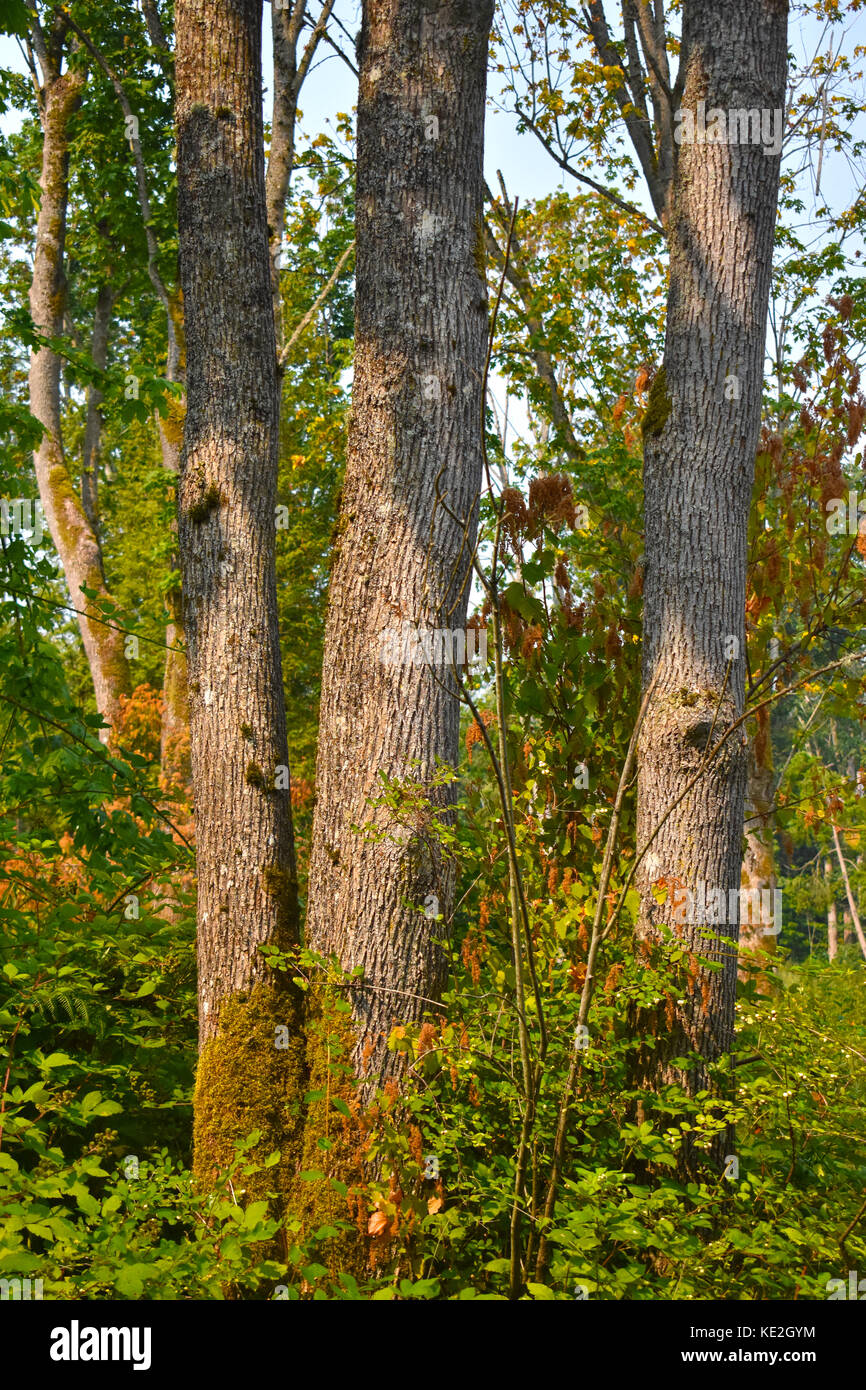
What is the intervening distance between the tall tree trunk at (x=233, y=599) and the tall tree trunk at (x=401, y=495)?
0.22 meters

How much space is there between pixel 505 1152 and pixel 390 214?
125 inches

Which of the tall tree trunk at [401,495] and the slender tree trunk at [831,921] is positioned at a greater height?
the tall tree trunk at [401,495]

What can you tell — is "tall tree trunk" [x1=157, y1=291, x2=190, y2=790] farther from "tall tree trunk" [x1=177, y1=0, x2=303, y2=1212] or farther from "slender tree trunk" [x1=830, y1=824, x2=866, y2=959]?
"slender tree trunk" [x1=830, y1=824, x2=866, y2=959]

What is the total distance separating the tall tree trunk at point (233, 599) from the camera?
3246mm

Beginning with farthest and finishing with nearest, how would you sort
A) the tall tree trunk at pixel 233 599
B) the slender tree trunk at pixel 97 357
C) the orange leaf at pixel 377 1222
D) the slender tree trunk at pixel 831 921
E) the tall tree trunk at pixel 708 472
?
the slender tree trunk at pixel 97 357, the slender tree trunk at pixel 831 921, the tall tree trunk at pixel 708 472, the tall tree trunk at pixel 233 599, the orange leaf at pixel 377 1222

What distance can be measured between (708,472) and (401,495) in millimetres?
1285

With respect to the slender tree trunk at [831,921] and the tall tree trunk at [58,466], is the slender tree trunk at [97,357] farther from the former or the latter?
the slender tree trunk at [831,921]

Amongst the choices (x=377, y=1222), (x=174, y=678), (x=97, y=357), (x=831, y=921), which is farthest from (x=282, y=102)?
(x=831, y=921)

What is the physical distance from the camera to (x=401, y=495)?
10.9 ft

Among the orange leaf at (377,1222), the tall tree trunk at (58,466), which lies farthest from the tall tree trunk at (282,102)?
the orange leaf at (377,1222)

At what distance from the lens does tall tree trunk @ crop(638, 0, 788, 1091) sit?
3590mm

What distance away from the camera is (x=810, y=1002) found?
199 inches

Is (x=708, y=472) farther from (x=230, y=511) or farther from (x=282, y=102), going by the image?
(x=282, y=102)
